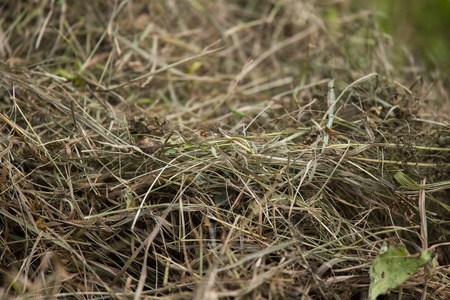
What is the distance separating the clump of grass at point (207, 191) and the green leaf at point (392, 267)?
0.18 ft

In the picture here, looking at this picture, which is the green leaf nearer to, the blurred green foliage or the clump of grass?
the clump of grass

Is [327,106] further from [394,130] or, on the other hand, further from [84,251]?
[84,251]

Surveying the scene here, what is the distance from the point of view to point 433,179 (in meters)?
1.33

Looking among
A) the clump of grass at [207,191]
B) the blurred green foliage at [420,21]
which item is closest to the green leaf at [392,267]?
the clump of grass at [207,191]

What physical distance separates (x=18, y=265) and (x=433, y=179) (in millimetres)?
1367

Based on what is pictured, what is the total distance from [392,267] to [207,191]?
58 cm

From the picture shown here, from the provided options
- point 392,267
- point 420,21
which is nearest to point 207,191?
point 392,267

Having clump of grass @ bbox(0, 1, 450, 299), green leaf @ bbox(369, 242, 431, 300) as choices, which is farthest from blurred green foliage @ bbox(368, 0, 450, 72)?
green leaf @ bbox(369, 242, 431, 300)

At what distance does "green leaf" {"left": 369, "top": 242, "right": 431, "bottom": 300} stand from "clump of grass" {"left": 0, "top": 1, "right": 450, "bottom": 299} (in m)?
0.06

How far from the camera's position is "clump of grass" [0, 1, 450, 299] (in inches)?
42.8

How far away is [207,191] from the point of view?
1.25m

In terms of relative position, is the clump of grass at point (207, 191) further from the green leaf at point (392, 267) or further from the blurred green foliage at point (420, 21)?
the blurred green foliage at point (420, 21)

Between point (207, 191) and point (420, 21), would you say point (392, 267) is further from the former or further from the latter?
point (420, 21)

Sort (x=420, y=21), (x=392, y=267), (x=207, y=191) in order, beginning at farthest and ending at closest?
(x=420, y=21) → (x=207, y=191) → (x=392, y=267)
